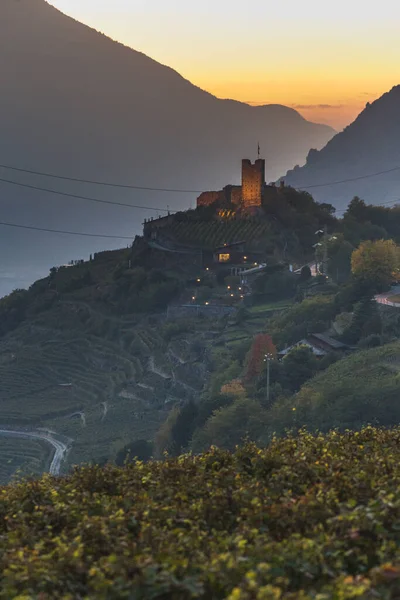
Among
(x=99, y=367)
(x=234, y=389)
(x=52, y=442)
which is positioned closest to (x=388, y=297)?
(x=234, y=389)

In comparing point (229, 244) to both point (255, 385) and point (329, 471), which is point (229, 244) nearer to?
point (255, 385)

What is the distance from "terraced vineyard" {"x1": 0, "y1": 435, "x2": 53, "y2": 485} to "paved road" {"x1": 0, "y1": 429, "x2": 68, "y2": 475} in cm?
35

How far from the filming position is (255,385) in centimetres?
4412

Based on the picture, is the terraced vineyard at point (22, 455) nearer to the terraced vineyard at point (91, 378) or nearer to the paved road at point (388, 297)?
the terraced vineyard at point (91, 378)

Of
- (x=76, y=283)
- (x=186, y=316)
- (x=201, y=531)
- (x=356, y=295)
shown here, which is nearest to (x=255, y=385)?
(x=356, y=295)

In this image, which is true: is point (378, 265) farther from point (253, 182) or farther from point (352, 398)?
point (253, 182)

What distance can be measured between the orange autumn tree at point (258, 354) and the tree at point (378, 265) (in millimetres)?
8504

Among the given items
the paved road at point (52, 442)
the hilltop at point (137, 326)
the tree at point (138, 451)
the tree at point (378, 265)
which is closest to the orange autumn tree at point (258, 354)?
the hilltop at point (137, 326)

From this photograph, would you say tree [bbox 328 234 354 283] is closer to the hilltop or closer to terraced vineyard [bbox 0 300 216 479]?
the hilltop

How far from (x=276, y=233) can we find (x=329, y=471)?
2750 inches

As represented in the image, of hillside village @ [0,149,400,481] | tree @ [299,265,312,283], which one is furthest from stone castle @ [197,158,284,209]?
tree @ [299,265,312,283]

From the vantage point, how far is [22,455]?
Answer: 169 ft

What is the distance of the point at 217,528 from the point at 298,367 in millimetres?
33928

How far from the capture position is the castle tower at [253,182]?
82812 millimetres
